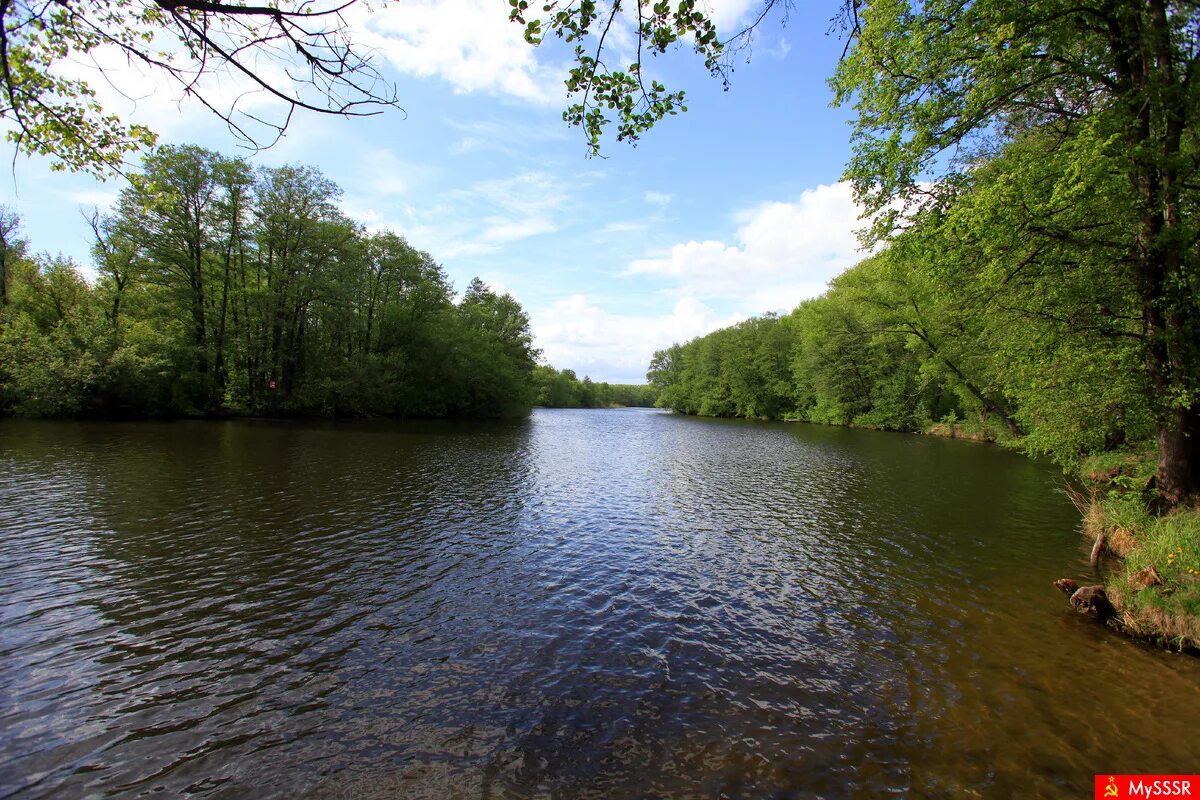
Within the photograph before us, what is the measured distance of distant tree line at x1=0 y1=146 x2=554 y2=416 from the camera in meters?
32.7

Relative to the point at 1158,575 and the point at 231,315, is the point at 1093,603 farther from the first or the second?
the point at 231,315

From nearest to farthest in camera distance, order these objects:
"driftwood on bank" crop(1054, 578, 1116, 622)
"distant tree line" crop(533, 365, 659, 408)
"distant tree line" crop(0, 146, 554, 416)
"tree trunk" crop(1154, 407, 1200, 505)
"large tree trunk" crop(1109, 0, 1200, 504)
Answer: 1. "driftwood on bank" crop(1054, 578, 1116, 622)
2. "large tree trunk" crop(1109, 0, 1200, 504)
3. "tree trunk" crop(1154, 407, 1200, 505)
4. "distant tree line" crop(0, 146, 554, 416)
5. "distant tree line" crop(533, 365, 659, 408)

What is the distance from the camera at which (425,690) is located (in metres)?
6.22

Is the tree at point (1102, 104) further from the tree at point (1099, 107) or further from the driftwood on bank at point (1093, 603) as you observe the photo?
the driftwood on bank at point (1093, 603)

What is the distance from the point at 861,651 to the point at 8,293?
178ft

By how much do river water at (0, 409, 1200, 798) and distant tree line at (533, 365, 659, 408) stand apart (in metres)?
61.4

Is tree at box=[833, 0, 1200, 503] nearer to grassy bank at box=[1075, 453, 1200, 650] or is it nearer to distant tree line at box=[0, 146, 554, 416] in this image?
grassy bank at box=[1075, 453, 1200, 650]

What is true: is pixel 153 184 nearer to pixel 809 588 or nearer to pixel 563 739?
pixel 563 739

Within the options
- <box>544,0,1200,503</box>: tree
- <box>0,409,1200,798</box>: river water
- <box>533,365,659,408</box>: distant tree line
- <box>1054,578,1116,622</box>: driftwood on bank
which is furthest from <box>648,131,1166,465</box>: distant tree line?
<box>533,365,659,408</box>: distant tree line

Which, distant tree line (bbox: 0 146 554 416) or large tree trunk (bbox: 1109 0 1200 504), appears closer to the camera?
large tree trunk (bbox: 1109 0 1200 504)

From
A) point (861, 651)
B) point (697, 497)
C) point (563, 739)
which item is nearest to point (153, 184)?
point (563, 739)

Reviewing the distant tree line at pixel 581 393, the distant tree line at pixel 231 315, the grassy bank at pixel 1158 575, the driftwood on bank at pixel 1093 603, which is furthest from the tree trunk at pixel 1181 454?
the distant tree line at pixel 581 393

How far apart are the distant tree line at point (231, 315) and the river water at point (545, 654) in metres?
23.6

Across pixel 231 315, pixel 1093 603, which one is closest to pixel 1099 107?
pixel 1093 603
